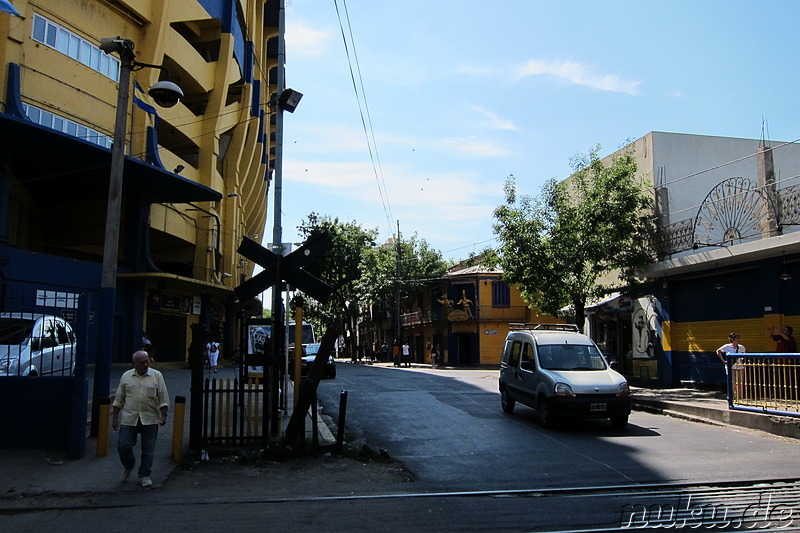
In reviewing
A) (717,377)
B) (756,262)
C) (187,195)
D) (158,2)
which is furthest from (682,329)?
(158,2)

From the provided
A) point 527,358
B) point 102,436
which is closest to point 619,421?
point 527,358

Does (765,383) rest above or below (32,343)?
below

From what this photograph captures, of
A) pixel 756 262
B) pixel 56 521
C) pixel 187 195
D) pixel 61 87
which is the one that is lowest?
pixel 56 521

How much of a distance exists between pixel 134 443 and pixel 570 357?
8377 millimetres

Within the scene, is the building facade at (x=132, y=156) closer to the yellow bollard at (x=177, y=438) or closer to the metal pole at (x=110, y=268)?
the metal pole at (x=110, y=268)

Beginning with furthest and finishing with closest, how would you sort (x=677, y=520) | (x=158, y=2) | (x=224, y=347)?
(x=224, y=347) → (x=158, y=2) → (x=677, y=520)

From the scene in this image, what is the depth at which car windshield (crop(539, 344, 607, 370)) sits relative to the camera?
1236cm

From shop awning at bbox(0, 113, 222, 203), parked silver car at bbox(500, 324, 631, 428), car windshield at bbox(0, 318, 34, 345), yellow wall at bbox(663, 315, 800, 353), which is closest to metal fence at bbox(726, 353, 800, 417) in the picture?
parked silver car at bbox(500, 324, 631, 428)

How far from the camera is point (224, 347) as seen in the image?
135 ft

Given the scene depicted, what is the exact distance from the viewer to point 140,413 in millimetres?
7383

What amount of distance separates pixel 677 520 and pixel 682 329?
15.1 m

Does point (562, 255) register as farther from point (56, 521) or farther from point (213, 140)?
point (213, 140)

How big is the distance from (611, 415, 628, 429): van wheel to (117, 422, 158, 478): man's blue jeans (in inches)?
317

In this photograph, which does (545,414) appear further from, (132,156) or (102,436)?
(132,156)
